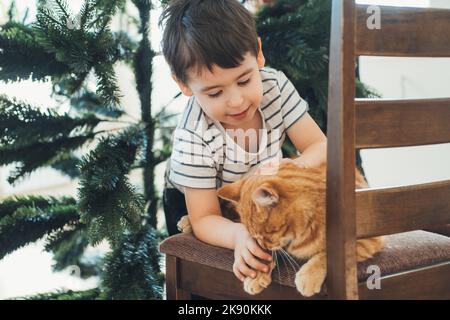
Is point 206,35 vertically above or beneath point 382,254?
above

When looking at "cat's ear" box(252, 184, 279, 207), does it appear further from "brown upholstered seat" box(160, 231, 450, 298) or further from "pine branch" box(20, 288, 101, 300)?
"pine branch" box(20, 288, 101, 300)

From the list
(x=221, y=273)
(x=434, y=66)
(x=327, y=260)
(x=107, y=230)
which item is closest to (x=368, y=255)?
(x=327, y=260)

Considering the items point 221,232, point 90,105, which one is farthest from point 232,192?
point 90,105

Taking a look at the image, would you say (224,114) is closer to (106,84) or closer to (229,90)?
(229,90)

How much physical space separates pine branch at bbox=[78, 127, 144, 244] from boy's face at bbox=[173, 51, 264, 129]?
199 mm

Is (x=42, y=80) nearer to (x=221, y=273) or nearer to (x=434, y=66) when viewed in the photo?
(x=221, y=273)

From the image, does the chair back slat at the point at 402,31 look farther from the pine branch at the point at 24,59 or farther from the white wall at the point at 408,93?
the white wall at the point at 408,93

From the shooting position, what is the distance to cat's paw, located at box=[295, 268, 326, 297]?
0.74 metres

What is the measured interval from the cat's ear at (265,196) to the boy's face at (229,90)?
0.52 feet

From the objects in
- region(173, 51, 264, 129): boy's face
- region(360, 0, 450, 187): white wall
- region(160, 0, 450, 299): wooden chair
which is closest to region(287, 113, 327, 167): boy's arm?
region(173, 51, 264, 129): boy's face

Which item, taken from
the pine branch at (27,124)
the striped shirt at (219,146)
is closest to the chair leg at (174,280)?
the striped shirt at (219,146)

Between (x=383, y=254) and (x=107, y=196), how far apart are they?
0.45 metres

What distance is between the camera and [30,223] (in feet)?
3.68
